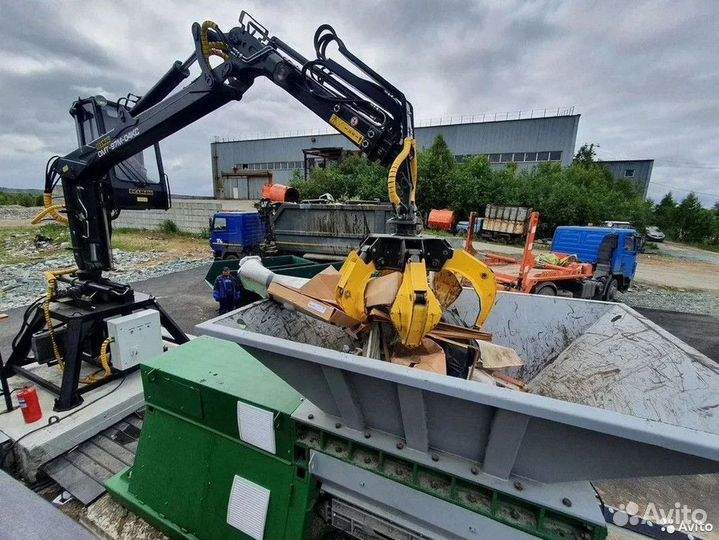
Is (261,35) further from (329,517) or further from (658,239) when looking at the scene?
(658,239)

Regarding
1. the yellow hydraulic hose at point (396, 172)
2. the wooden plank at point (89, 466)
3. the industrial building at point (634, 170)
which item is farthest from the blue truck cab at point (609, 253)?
the industrial building at point (634, 170)

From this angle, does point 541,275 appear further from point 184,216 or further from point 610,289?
point 184,216

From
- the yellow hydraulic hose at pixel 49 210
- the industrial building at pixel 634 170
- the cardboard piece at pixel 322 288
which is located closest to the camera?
the cardboard piece at pixel 322 288

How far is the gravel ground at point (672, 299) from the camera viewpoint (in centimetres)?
825

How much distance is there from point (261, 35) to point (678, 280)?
15.5m

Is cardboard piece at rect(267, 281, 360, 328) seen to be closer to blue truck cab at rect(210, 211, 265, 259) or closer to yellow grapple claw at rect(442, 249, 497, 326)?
yellow grapple claw at rect(442, 249, 497, 326)

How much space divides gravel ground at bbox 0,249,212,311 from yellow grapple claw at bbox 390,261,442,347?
9.00m

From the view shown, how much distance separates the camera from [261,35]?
11.8ft

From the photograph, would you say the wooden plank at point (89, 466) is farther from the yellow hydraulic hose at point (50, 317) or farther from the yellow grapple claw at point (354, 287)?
the yellow grapple claw at point (354, 287)

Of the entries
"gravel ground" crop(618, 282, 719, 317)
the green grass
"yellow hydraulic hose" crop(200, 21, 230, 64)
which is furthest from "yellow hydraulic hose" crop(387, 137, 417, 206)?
the green grass

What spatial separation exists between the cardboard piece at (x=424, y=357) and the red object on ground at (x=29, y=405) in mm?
3208

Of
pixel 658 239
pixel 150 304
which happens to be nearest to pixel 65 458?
pixel 150 304

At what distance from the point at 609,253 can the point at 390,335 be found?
8.92m

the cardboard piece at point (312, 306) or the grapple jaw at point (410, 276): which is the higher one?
the grapple jaw at point (410, 276)
